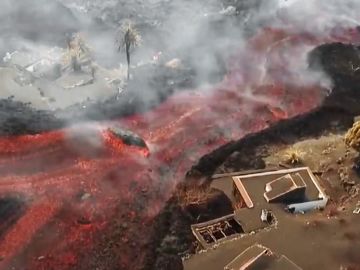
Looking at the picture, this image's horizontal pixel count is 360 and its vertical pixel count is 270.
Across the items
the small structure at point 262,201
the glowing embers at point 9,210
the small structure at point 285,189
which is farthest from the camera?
the small structure at point 285,189

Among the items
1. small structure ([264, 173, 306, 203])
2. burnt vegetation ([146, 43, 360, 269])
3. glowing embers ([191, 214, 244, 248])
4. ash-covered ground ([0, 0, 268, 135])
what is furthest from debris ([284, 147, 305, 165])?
ash-covered ground ([0, 0, 268, 135])

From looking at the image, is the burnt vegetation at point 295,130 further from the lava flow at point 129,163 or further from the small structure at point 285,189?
the small structure at point 285,189

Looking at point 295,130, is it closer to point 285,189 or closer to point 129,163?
point 285,189

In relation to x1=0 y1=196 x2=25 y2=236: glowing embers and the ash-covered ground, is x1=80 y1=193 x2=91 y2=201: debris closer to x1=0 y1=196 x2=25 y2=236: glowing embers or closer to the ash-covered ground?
x1=0 y1=196 x2=25 y2=236: glowing embers

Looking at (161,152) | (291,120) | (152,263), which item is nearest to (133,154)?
(161,152)

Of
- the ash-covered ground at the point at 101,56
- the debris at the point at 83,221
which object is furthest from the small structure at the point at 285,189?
the ash-covered ground at the point at 101,56

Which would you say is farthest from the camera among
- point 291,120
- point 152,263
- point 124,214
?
point 291,120

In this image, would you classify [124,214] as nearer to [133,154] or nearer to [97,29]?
[133,154]
